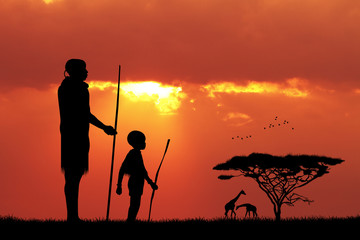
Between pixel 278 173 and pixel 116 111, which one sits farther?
pixel 278 173

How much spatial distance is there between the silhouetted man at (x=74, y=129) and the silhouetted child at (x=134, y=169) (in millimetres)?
1831

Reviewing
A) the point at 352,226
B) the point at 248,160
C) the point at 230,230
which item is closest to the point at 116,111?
the point at 230,230

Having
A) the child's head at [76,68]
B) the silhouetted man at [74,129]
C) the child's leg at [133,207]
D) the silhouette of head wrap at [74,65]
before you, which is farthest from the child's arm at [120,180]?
the silhouette of head wrap at [74,65]

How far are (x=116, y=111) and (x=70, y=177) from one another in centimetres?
181

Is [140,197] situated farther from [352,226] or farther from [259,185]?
[259,185]

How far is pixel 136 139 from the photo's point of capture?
12.7 metres

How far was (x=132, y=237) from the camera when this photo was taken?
431 inches

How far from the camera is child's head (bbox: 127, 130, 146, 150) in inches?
501

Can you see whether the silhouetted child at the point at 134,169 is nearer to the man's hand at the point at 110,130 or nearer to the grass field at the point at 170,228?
the grass field at the point at 170,228

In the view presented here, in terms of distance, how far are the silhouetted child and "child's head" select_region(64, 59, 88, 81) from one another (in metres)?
2.23

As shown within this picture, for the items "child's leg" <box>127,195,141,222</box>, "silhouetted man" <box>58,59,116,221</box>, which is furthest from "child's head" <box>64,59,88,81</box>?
"child's leg" <box>127,195,141,222</box>

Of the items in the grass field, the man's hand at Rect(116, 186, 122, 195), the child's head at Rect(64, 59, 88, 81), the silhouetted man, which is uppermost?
the child's head at Rect(64, 59, 88, 81)

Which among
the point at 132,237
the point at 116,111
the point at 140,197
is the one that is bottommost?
the point at 132,237

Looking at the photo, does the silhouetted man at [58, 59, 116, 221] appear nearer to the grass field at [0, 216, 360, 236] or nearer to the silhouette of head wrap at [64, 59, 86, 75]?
the silhouette of head wrap at [64, 59, 86, 75]
